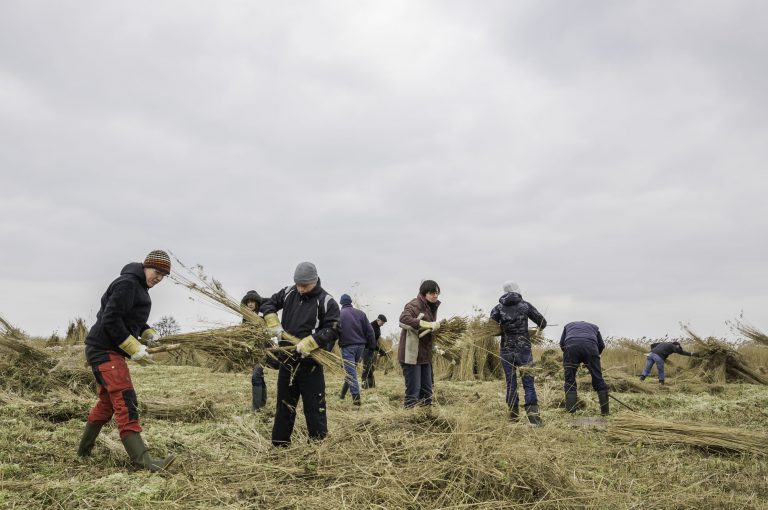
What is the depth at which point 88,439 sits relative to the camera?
15.1ft

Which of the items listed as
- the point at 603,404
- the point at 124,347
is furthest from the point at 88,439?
the point at 603,404

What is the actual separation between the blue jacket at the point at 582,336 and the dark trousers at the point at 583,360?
0.04 metres

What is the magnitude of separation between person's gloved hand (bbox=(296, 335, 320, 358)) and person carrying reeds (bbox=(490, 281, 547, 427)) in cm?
285

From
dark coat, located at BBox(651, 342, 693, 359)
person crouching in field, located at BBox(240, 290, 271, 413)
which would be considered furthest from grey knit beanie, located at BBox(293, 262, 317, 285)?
dark coat, located at BBox(651, 342, 693, 359)

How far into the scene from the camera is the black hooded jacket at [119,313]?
429 cm

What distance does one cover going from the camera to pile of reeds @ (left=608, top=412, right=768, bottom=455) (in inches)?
204

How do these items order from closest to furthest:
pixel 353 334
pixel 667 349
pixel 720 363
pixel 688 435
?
pixel 688 435 → pixel 353 334 → pixel 667 349 → pixel 720 363

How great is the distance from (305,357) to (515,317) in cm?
300

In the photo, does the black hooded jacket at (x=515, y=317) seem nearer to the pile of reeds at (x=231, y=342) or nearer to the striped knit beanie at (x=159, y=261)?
the pile of reeds at (x=231, y=342)

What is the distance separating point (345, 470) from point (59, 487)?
1747 mm

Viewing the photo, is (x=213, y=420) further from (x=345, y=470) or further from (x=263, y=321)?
(x=345, y=470)

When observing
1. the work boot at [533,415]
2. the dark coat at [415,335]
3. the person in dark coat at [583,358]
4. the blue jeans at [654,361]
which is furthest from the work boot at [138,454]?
the blue jeans at [654,361]

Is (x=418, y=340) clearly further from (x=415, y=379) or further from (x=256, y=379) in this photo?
(x=256, y=379)

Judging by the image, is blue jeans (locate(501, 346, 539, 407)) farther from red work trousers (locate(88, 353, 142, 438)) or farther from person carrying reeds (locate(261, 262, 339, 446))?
red work trousers (locate(88, 353, 142, 438))
